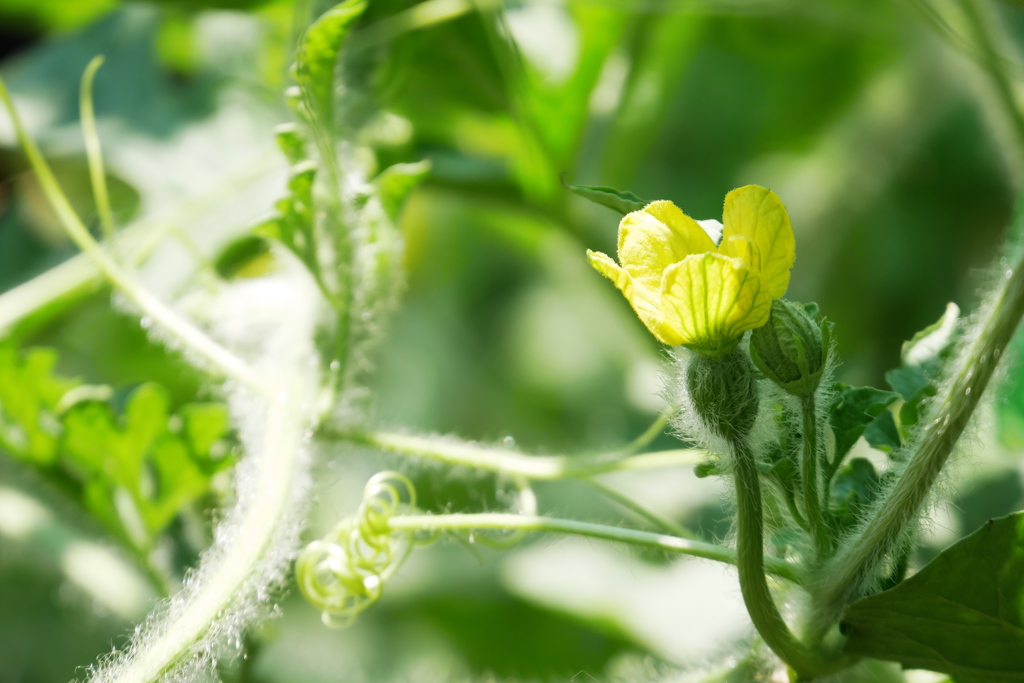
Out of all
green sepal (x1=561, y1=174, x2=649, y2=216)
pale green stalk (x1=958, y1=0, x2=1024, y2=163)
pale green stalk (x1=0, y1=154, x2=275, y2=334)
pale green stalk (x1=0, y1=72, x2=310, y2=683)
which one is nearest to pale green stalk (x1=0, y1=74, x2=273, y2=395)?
pale green stalk (x1=0, y1=72, x2=310, y2=683)

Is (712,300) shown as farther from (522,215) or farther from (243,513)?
(522,215)

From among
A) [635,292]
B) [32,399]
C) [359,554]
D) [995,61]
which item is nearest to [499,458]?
[359,554]

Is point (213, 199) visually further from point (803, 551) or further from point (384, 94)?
point (803, 551)

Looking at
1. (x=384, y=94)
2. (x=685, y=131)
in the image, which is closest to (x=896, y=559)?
(x=384, y=94)

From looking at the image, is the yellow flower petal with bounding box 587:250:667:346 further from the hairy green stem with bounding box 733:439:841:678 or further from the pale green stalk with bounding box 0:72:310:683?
the pale green stalk with bounding box 0:72:310:683

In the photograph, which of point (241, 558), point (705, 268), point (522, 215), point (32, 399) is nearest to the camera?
point (705, 268)

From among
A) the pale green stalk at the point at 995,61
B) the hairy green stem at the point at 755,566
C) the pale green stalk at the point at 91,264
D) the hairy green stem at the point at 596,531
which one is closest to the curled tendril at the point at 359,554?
the hairy green stem at the point at 596,531
